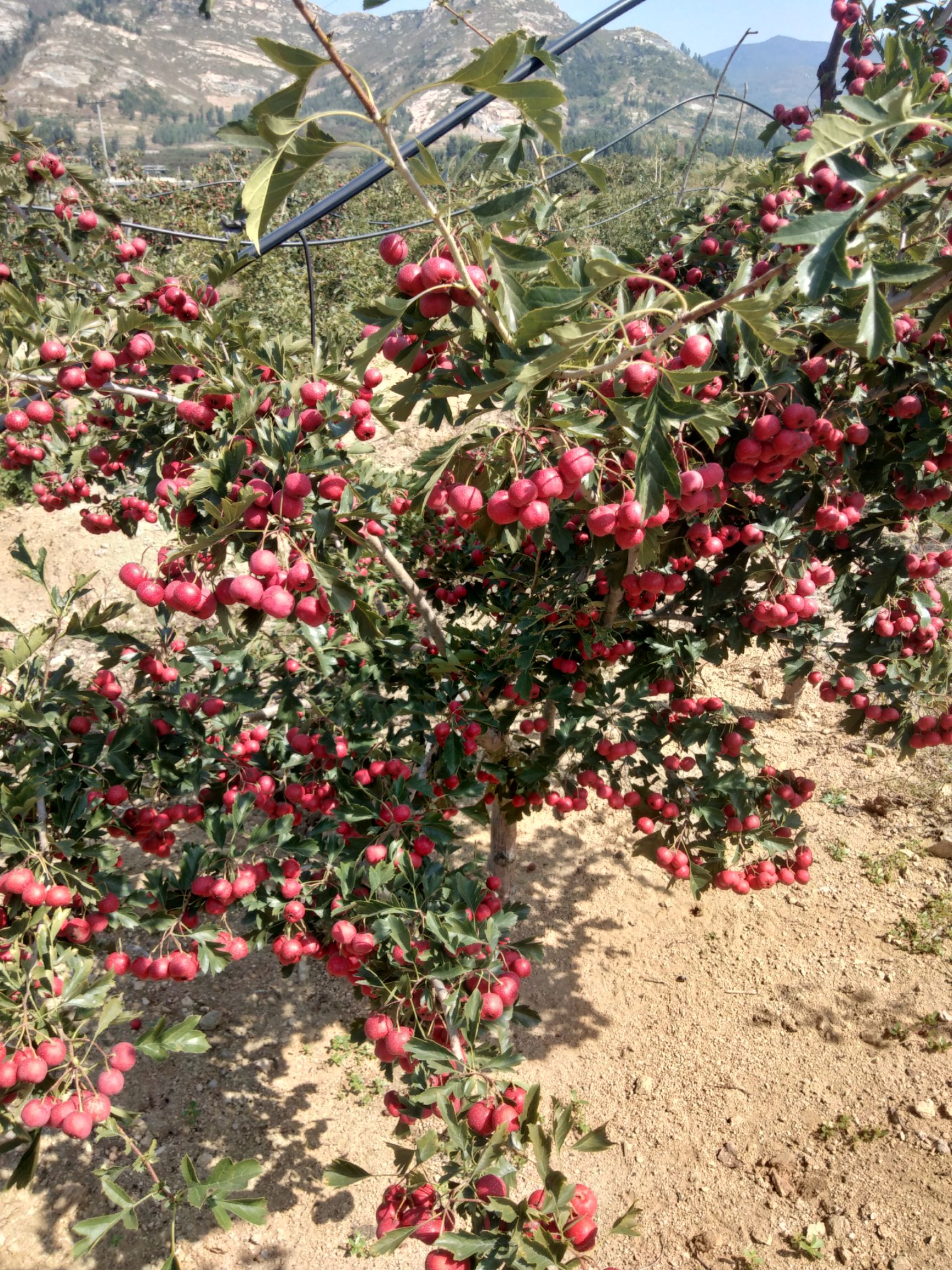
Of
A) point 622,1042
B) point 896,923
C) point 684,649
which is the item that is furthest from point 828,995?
point 684,649

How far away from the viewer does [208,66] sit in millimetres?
145375

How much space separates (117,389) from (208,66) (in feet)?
604

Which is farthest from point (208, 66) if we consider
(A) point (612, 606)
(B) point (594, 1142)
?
(B) point (594, 1142)

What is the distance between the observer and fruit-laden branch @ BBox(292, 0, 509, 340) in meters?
1.09

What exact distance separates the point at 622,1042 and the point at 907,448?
246cm

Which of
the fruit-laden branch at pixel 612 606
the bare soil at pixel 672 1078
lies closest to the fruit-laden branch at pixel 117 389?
the fruit-laden branch at pixel 612 606

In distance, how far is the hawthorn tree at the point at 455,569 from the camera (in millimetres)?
1325

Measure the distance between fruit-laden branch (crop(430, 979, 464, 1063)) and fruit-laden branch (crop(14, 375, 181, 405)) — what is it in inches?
58.1

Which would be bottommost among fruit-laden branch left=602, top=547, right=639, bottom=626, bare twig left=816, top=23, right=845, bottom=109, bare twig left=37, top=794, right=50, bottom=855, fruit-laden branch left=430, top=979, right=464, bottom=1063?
fruit-laden branch left=430, top=979, right=464, bottom=1063

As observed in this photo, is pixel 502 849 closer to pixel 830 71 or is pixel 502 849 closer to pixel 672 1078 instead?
pixel 672 1078

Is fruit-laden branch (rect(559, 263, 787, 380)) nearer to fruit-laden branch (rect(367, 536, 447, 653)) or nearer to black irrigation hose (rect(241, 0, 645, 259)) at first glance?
black irrigation hose (rect(241, 0, 645, 259))

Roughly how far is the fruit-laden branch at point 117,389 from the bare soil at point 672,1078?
257 cm

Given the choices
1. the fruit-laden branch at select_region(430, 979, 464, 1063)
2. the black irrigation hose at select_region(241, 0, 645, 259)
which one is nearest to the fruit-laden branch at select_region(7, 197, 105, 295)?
the black irrigation hose at select_region(241, 0, 645, 259)

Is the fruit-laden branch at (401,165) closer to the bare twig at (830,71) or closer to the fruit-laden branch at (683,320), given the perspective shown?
the fruit-laden branch at (683,320)
